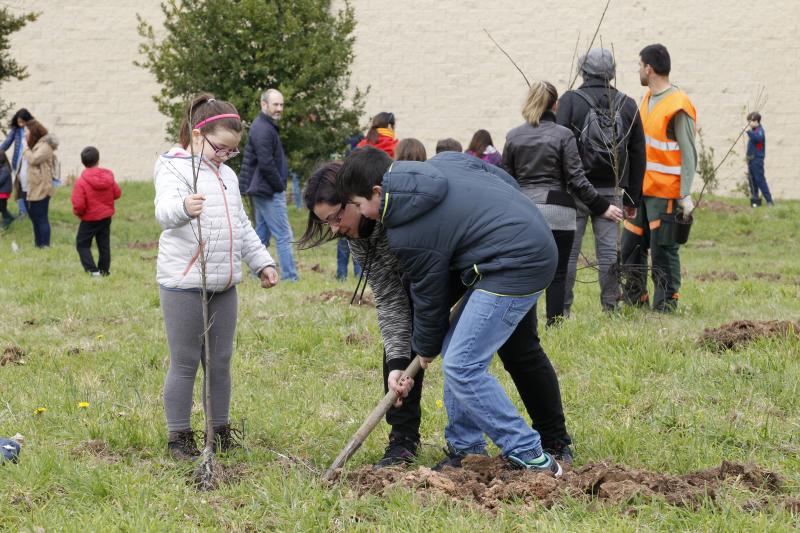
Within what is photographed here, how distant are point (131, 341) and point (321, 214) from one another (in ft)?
12.6

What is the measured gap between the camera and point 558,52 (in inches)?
868

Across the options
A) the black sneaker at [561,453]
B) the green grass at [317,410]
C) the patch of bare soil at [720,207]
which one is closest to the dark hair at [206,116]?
the green grass at [317,410]

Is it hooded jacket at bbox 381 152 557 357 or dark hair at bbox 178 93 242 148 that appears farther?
dark hair at bbox 178 93 242 148

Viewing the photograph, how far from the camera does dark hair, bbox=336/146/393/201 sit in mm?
3816

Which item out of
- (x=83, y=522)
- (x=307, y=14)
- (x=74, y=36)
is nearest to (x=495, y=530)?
(x=83, y=522)

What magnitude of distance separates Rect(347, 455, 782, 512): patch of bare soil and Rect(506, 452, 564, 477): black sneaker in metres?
0.04

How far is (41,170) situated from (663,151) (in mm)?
9265

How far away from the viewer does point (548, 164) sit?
694 cm

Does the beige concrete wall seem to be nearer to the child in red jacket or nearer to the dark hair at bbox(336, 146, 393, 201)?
the child in red jacket

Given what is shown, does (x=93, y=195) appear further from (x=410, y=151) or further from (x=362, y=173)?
(x=362, y=173)

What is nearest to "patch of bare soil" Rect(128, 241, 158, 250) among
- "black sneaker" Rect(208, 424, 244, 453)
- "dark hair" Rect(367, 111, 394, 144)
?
"dark hair" Rect(367, 111, 394, 144)

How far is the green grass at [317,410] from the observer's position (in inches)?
147

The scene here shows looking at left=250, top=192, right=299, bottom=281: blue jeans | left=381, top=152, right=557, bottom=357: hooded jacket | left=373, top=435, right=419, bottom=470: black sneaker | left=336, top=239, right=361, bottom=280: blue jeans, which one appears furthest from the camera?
left=336, top=239, right=361, bottom=280: blue jeans

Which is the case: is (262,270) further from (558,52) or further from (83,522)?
(558,52)
